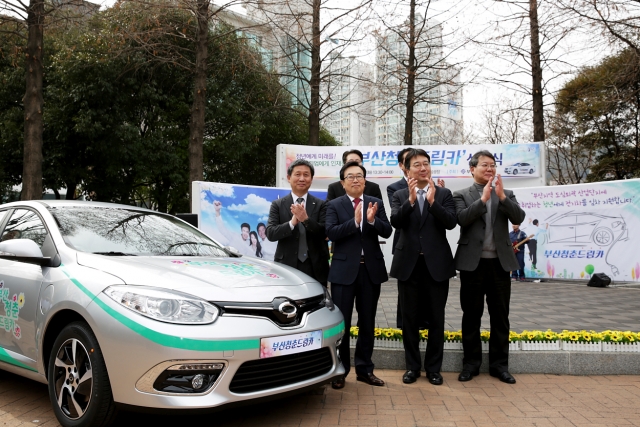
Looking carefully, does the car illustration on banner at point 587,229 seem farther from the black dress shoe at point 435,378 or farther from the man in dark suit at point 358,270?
the man in dark suit at point 358,270

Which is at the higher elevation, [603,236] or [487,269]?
[487,269]

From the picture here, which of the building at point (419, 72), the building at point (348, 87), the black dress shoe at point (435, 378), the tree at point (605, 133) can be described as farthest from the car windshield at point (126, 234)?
the tree at point (605, 133)

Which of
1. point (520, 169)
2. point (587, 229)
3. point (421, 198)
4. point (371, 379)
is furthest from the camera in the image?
point (520, 169)

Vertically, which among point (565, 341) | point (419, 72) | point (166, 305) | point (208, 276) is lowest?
point (565, 341)

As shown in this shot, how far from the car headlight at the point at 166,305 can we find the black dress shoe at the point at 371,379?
1.84 meters

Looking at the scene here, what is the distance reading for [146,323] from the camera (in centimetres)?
291

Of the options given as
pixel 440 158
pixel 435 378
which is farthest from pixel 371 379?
pixel 440 158

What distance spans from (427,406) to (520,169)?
348 inches

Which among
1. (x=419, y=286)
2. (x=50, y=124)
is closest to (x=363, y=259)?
(x=419, y=286)

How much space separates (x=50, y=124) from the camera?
19125mm

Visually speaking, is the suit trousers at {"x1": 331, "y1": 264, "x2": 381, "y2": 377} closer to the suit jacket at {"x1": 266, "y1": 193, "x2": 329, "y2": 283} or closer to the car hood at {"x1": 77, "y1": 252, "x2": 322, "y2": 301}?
the suit jacket at {"x1": 266, "y1": 193, "x2": 329, "y2": 283}

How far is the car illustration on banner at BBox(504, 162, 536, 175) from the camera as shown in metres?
11.5

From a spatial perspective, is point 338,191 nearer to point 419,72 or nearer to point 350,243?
point 350,243

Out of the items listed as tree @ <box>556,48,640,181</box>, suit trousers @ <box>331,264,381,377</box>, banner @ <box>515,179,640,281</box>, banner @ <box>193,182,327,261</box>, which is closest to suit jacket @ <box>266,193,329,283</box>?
suit trousers @ <box>331,264,381,377</box>
